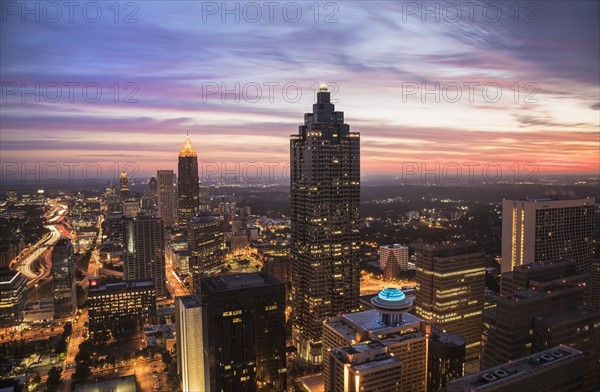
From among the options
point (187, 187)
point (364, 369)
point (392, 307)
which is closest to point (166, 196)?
point (187, 187)

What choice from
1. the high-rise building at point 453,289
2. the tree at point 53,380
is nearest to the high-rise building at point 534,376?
the high-rise building at point 453,289

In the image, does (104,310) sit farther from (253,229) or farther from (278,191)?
(278,191)

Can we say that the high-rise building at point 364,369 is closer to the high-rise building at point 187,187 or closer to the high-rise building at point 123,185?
the high-rise building at point 187,187

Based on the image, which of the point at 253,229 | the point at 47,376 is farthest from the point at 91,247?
the point at 47,376

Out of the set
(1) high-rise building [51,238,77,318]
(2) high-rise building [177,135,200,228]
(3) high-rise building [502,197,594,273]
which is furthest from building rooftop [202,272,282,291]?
(2) high-rise building [177,135,200,228]

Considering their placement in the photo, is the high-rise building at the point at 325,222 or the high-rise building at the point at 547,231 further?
the high-rise building at the point at 547,231

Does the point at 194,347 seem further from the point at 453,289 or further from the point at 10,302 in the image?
the point at 10,302
